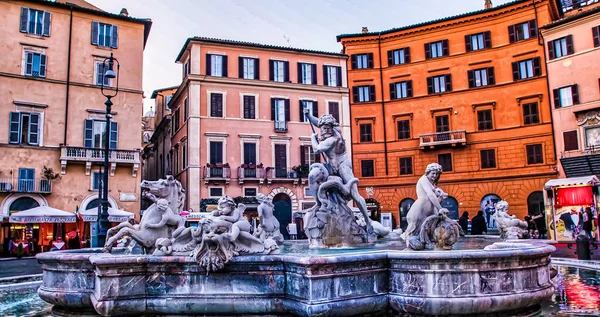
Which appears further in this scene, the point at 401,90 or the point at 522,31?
the point at 401,90

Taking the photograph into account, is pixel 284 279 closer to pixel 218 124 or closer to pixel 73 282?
pixel 73 282

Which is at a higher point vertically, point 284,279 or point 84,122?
point 84,122

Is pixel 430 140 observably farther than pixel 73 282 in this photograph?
Yes

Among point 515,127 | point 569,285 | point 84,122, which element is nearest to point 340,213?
point 569,285

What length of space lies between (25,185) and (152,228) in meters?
25.1

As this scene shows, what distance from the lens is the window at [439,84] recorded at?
38.4 metres

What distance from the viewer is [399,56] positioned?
4038cm

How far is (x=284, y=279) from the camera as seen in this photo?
5.80 metres

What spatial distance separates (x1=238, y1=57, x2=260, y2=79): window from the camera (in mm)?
37281

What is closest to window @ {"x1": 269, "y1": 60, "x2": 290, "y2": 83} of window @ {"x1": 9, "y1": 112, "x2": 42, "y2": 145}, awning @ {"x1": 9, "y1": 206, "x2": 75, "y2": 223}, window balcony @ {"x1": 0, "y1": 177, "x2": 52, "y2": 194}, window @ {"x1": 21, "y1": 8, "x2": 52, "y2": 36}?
window @ {"x1": 21, "y1": 8, "x2": 52, "y2": 36}

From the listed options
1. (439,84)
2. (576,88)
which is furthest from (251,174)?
(576,88)

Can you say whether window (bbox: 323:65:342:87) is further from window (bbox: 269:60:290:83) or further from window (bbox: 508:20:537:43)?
window (bbox: 508:20:537:43)

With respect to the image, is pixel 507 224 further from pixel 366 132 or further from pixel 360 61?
pixel 360 61

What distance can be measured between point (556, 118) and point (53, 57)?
1313 inches
